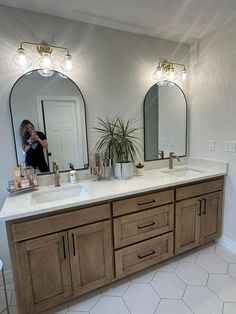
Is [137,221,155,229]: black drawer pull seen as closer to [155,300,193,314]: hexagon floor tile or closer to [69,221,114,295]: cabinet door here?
[69,221,114,295]: cabinet door

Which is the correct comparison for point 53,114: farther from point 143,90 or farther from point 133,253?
point 133,253

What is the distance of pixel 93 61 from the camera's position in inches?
78.3

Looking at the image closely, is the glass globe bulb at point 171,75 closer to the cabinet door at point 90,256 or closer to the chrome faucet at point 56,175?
the chrome faucet at point 56,175

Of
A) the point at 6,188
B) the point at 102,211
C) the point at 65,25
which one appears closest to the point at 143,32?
the point at 65,25

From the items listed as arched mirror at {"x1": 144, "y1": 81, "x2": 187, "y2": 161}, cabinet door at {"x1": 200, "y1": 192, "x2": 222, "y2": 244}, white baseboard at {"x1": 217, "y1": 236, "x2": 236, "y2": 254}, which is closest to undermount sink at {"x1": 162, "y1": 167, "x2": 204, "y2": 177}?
arched mirror at {"x1": 144, "y1": 81, "x2": 187, "y2": 161}

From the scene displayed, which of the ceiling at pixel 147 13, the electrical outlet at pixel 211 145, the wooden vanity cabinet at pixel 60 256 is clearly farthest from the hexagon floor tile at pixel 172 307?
the ceiling at pixel 147 13

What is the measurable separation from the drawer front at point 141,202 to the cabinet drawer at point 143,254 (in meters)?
0.33

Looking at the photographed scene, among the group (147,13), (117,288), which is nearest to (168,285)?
(117,288)

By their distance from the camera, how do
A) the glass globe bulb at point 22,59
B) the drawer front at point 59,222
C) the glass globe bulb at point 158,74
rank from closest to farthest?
the drawer front at point 59,222
the glass globe bulb at point 22,59
the glass globe bulb at point 158,74

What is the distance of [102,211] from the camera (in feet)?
5.24

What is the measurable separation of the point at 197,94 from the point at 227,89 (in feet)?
1.33

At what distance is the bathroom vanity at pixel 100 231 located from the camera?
54.6 inches

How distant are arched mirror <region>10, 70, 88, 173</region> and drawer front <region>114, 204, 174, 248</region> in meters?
0.72

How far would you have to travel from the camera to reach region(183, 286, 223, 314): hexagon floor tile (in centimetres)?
152
